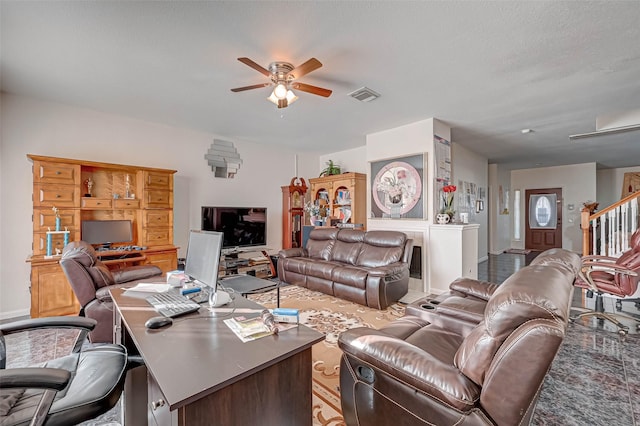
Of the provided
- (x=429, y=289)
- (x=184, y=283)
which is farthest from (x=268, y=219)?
(x=184, y=283)

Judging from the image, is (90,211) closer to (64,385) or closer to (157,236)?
(157,236)

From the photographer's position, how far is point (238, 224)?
5.21 metres

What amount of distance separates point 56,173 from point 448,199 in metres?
5.52

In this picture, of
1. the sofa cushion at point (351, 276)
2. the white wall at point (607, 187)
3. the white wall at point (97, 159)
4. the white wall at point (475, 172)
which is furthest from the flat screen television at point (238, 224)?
the white wall at point (607, 187)

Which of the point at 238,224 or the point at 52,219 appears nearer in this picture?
the point at 52,219

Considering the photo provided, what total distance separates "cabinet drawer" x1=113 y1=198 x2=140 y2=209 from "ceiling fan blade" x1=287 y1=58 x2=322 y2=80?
3.01 m

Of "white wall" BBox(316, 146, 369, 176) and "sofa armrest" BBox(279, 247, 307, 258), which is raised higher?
"white wall" BBox(316, 146, 369, 176)

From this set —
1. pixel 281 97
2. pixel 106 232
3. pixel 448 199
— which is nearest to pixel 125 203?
pixel 106 232

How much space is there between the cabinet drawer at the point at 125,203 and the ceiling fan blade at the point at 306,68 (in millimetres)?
3007

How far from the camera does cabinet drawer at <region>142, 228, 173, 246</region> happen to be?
4098 millimetres

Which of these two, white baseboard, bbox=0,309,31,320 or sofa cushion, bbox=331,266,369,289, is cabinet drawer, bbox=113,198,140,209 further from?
sofa cushion, bbox=331,266,369,289

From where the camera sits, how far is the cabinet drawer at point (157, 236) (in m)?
4.10

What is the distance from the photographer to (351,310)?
351cm

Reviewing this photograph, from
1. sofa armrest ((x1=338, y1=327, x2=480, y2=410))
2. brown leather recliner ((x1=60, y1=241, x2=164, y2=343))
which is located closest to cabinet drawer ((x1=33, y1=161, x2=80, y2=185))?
brown leather recliner ((x1=60, y1=241, x2=164, y2=343))
